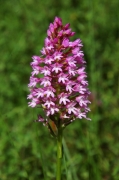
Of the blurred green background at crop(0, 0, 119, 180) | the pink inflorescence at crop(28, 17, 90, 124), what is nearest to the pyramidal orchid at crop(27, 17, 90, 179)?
the pink inflorescence at crop(28, 17, 90, 124)

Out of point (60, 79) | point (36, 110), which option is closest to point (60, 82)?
point (60, 79)

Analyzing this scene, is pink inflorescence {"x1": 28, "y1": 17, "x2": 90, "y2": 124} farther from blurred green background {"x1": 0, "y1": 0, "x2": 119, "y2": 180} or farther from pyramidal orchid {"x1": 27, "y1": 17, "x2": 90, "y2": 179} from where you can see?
blurred green background {"x1": 0, "y1": 0, "x2": 119, "y2": 180}

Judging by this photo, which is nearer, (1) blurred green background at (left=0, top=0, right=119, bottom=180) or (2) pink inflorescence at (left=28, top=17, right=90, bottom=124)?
(2) pink inflorescence at (left=28, top=17, right=90, bottom=124)

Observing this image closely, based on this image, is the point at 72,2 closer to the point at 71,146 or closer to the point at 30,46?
the point at 30,46

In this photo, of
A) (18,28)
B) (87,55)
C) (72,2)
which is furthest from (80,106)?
(72,2)

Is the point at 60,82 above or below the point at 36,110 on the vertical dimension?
below

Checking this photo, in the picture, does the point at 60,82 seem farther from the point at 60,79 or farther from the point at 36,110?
the point at 36,110

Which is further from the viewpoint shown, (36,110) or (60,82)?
(36,110)
